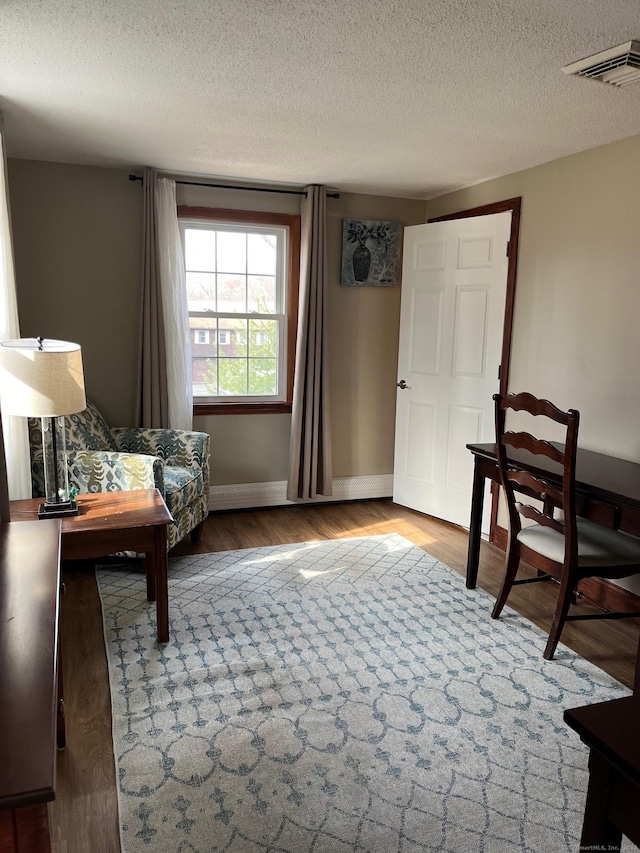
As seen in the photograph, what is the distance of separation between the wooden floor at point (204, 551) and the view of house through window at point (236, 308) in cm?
96

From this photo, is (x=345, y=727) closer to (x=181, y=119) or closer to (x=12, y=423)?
(x=12, y=423)

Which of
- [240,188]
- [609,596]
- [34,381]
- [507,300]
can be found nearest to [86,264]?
[240,188]

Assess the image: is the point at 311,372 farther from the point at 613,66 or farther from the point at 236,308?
the point at 613,66

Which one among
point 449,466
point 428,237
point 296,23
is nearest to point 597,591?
point 449,466

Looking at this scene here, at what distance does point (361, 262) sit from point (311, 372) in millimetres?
926

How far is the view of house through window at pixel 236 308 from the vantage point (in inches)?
167

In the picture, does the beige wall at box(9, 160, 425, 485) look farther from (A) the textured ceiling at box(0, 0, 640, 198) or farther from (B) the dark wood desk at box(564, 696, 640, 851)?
(B) the dark wood desk at box(564, 696, 640, 851)

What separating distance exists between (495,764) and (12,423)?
7.88ft

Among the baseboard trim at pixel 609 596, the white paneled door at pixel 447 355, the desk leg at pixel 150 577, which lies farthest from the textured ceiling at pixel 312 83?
the baseboard trim at pixel 609 596

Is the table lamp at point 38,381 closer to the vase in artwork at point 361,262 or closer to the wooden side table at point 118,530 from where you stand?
the wooden side table at point 118,530

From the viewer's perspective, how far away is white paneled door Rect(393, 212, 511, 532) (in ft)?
12.8

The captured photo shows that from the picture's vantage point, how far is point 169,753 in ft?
6.39

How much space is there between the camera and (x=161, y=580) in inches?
97.3

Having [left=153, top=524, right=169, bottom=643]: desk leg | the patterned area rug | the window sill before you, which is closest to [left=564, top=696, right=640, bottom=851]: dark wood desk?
the patterned area rug
